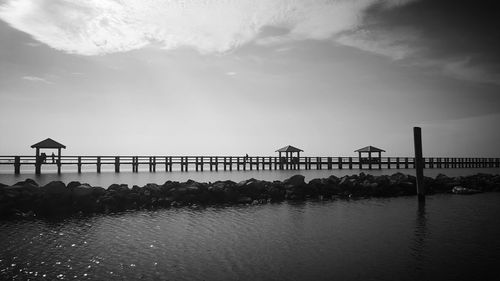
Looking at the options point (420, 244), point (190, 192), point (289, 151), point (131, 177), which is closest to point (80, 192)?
point (190, 192)

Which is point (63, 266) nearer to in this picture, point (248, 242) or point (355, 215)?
point (248, 242)

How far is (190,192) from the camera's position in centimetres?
1515

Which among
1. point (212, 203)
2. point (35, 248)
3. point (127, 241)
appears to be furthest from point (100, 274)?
point (212, 203)

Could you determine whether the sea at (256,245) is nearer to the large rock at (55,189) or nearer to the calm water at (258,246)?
the calm water at (258,246)

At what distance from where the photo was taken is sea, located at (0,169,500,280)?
6055mm

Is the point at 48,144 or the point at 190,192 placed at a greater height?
the point at 48,144

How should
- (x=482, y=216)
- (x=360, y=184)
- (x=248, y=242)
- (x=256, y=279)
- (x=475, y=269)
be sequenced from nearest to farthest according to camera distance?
(x=256, y=279) < (x=475, y=269) < (x=248, y=242) < (x=482, y=216) < (x=360, y=184)

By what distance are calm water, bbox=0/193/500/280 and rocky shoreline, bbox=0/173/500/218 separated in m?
1.71

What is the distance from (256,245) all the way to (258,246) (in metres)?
0.10

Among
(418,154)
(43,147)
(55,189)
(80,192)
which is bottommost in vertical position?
(80,192)

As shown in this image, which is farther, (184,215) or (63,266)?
(184,215)

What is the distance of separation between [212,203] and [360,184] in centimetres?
902

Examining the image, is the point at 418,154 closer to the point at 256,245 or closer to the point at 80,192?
the point at 256,245

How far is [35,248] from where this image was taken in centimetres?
766
